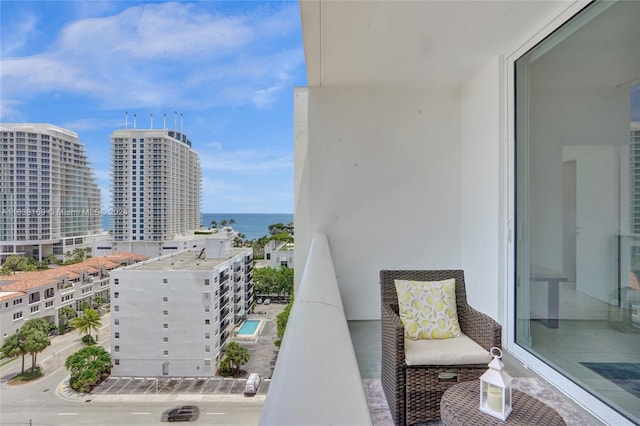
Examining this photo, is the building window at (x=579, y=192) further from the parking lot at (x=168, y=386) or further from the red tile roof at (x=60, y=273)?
the red tile roof at (x=60, y=273)

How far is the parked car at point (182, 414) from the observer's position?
5.25 metres

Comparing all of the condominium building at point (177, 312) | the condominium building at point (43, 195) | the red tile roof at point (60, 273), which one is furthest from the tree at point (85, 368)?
the condominium building at point (43, 195)

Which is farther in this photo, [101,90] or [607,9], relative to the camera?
[101,90]

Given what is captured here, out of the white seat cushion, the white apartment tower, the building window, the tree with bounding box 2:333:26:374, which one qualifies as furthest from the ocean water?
the white seat cushion

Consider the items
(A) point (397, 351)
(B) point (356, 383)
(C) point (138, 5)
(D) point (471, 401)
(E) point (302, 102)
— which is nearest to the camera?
(B) point (356, 383)

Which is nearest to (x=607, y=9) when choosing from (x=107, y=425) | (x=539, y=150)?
(x=539, y=150)

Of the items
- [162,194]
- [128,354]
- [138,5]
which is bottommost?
[128,354]

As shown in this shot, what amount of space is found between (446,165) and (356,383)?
3975 millimetres

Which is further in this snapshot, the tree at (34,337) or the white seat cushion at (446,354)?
the tree at (34,337)

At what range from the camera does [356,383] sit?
45 cm

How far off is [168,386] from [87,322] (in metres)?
1.86

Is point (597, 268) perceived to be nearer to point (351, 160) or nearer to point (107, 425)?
point (351, 160)

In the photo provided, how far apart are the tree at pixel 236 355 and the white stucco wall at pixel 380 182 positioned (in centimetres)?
316

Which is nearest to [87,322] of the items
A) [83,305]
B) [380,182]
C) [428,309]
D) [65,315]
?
[65,315]
